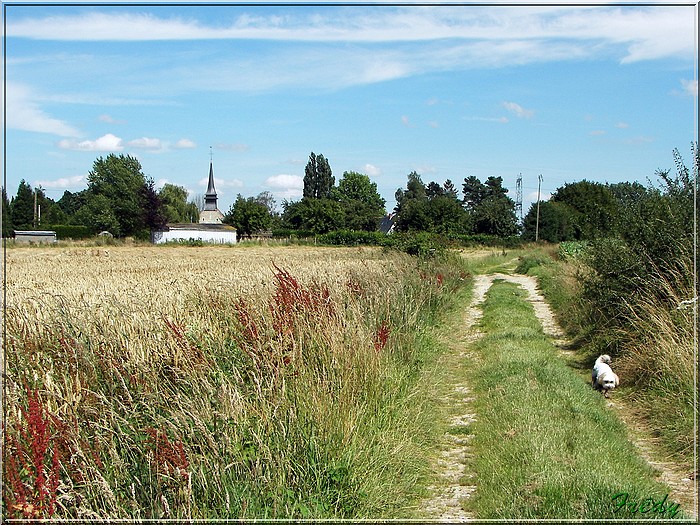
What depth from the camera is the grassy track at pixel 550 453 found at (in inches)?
195

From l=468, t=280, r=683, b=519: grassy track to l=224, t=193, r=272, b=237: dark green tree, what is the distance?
8070 cm

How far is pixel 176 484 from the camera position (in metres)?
4.39

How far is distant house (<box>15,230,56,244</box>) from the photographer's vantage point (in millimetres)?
50906

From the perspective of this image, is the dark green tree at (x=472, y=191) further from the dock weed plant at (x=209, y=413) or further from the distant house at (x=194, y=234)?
the dock weed plant at (x=209, y=413)

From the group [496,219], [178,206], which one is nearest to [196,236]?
[178,206]

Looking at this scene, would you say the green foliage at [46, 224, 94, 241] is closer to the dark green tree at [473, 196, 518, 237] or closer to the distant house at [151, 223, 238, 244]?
the distant house at [151, 223, 238, 244]

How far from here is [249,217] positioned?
89688mm

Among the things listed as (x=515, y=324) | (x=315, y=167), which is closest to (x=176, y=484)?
(x=515, y=324)

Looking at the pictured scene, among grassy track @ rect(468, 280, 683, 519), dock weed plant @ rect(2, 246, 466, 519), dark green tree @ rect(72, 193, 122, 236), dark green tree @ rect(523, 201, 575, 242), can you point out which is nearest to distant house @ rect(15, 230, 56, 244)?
dark green tree @ rect(72, 193, 122, 236)

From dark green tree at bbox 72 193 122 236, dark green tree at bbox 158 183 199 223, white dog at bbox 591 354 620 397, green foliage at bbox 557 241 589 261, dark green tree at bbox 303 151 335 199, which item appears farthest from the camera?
dark green tree at bbox 158 183 199 223

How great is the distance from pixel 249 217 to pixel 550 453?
3356 inches

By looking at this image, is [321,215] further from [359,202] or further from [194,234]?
[194,234]

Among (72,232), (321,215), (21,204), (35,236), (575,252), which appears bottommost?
(575,252)

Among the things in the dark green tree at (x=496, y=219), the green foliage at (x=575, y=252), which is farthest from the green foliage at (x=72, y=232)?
the dark green tree at (x=496, y=219)
